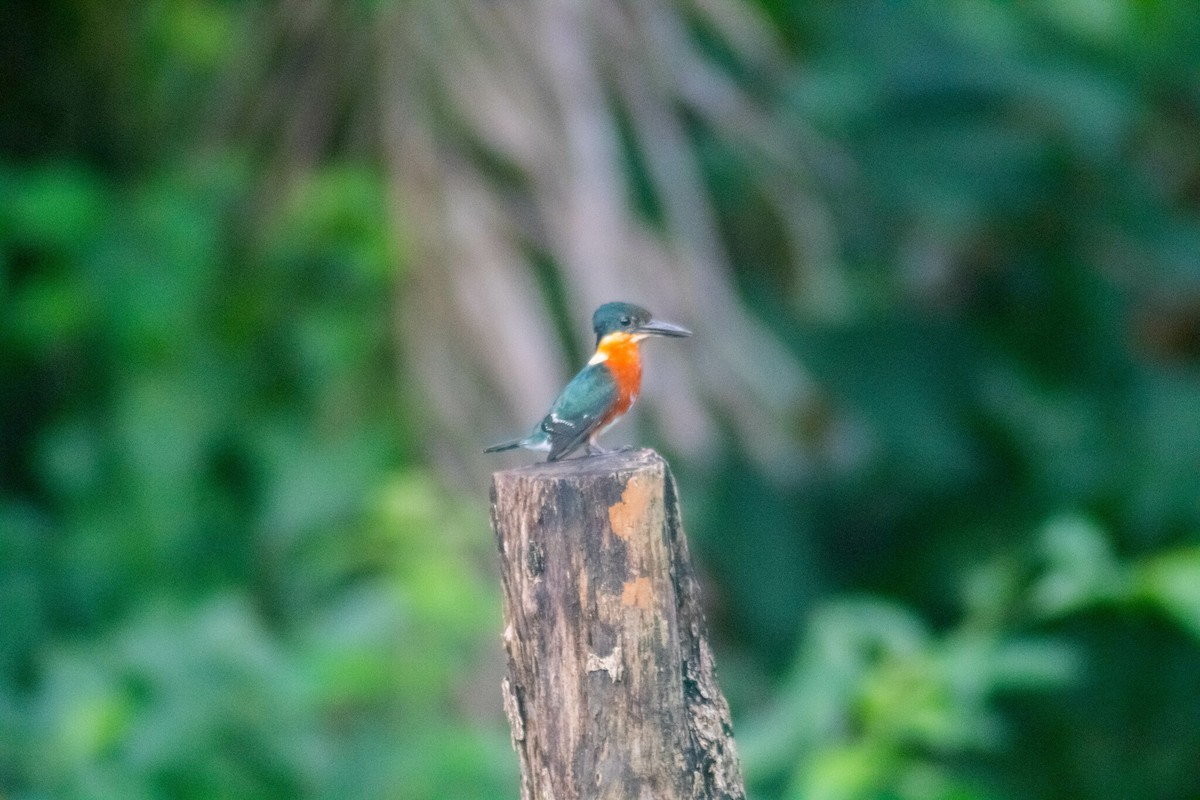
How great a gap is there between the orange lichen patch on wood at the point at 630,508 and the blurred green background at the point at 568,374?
4.81 ft

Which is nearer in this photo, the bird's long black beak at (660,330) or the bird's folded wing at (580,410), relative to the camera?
the bird's folded wing at (580,410)

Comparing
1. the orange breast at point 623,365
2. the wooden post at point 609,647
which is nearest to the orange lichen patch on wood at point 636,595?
the wooden post at point 609,647

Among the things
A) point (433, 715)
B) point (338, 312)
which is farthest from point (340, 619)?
point (338, 312)

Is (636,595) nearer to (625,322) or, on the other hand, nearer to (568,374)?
(625,322)

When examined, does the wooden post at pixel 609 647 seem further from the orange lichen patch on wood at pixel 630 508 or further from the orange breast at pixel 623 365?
the orange breast at pixel 623 365

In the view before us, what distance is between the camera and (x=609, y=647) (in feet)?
7.07

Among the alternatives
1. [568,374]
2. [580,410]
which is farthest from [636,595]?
[568,374]

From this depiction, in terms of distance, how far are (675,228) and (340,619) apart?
2.03m

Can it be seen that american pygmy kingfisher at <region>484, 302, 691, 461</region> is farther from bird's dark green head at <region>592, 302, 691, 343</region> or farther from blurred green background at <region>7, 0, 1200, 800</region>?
blurred green background at <region>7, 0, 1200, 800</region>

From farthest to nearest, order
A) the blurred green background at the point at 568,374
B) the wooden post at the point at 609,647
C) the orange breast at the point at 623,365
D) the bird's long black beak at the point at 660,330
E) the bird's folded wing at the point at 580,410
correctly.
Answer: the blurred green background at the point at 568,374 < the bird's long black beak at the point at 660,330 < the orange breast at the point at 623,365 < the bird's folded wing at the point at 580,410 < the wooden post at the point at 609,647

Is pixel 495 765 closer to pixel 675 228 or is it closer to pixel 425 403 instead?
pixel 425 403

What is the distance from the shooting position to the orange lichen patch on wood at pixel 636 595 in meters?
2.16

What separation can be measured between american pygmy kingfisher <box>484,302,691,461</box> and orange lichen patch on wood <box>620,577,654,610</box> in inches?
18.0

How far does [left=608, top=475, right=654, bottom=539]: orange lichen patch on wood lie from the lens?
86.1 inches
